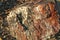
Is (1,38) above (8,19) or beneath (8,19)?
beneath

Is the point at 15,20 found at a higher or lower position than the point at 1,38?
higher

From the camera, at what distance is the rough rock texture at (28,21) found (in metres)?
3.29

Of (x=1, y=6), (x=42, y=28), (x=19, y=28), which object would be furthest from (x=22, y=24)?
(x=1, y=6)

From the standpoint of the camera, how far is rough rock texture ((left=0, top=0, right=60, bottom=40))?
130 inches

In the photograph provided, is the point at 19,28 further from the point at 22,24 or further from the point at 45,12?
the point at 45,12

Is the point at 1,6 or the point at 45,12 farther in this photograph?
the point at 1,6

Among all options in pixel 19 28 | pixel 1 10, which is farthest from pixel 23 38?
pixel 1 10

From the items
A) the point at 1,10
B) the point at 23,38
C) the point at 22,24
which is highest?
the point at 1,10

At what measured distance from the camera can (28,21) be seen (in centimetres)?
331

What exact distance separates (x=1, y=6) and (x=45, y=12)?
770 millimetres

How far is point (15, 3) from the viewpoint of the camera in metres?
3.62

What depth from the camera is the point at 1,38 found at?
3.28m

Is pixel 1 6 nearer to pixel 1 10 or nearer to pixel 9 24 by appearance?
pixel 1 10

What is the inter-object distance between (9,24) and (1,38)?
247 mm
